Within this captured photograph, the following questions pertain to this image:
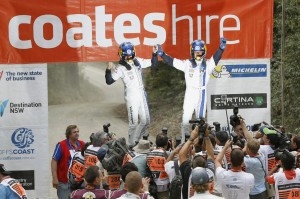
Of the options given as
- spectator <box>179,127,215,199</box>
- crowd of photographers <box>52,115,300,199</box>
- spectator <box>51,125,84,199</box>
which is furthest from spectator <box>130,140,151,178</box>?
spectator <box>51,125,84,199</box>

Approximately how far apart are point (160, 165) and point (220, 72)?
5.31 m

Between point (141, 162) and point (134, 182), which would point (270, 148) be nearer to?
point (141, 162)

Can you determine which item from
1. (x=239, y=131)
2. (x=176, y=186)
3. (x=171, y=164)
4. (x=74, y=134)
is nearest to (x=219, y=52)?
(x=239, y=131)

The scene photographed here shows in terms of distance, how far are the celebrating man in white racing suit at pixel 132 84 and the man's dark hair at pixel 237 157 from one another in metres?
5.23

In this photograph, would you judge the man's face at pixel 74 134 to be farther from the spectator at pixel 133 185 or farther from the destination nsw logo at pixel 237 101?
the spectator at pixel 133 185

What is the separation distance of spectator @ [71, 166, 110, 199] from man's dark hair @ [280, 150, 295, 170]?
93.1 inches

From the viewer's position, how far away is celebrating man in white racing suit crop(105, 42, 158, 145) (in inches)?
607

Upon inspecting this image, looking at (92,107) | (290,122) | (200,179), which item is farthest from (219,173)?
(92,107)

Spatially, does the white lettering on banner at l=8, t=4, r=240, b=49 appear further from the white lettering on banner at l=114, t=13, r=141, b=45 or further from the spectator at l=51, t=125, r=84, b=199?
the spectator at l=51, t=125, r=84, b=199

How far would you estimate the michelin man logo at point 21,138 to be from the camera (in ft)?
53.1

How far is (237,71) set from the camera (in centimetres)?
1669

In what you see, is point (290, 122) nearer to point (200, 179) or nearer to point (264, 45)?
point (264, 45)

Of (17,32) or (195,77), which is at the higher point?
(17,32)

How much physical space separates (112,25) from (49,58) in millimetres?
1343
